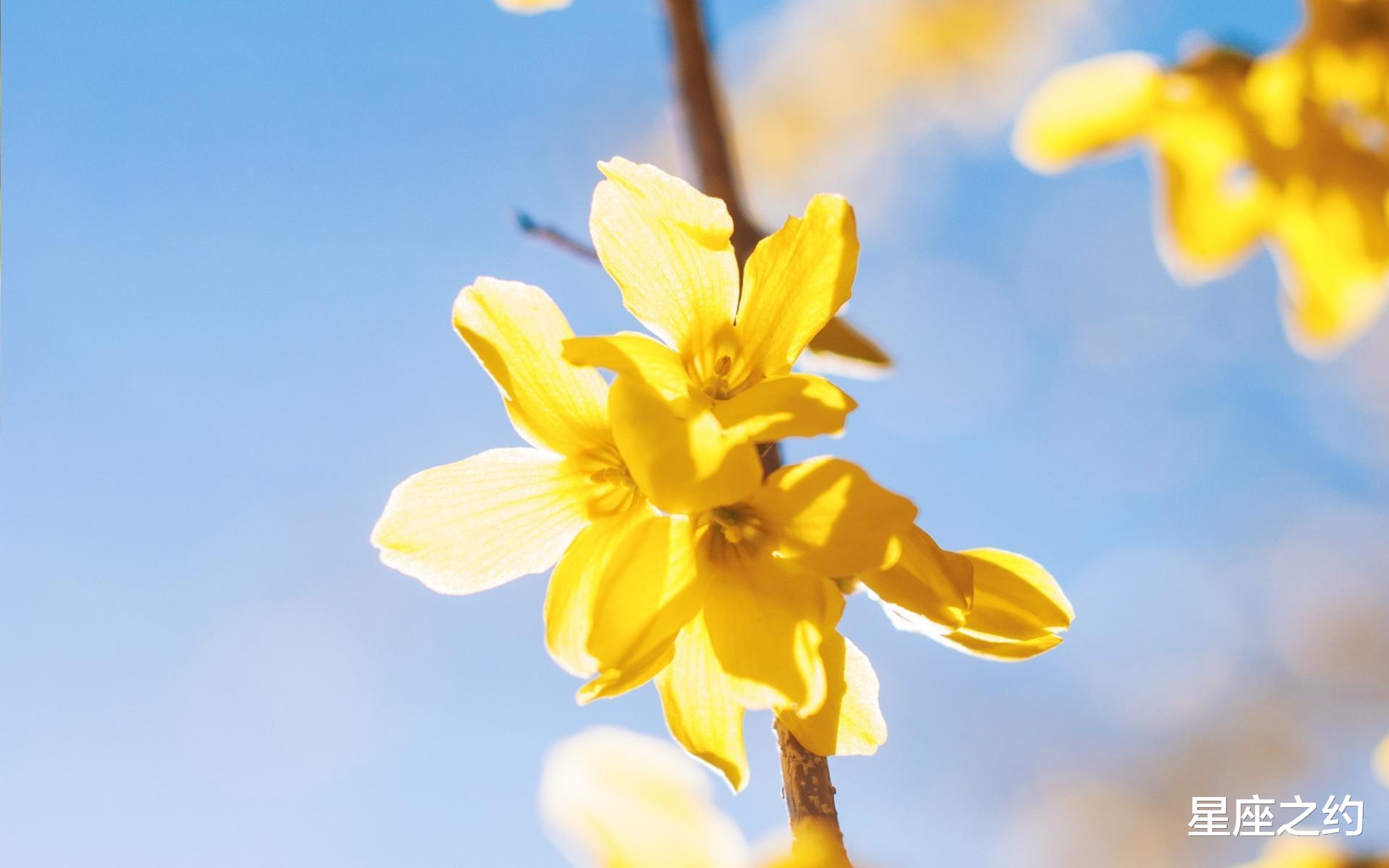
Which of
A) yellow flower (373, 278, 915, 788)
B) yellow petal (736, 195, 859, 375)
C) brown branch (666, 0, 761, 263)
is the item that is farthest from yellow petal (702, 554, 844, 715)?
brown branch (666, 0, 761, 263)

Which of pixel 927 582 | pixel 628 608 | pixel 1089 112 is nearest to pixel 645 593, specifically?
pixel 628 608

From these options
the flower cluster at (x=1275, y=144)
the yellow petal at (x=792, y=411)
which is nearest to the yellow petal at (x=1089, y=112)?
the flower cluster at (x=1275, y=144)

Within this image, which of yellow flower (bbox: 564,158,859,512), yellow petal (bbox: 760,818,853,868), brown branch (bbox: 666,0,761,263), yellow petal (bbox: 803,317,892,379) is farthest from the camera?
brown branch (bbox: 666,0,761,263)

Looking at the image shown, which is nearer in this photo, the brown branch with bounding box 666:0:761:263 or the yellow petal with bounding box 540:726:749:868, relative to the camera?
the yellow petal with bounding box 540:726:749:868

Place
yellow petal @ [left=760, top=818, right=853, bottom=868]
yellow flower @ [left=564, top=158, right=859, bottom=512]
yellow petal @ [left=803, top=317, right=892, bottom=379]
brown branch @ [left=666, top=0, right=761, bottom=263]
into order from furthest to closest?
brown branch @ [left=666, top=0, right=761, bottom=263], yellow petal @ [left=803, top=317, right=892, bottom=379], yellow flower @ [left=564, top=158, right=859, bottom=512], yellow petal @ [left=760, top=818, right=853, bottom=868]

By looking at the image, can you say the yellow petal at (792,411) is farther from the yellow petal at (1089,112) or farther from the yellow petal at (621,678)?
the yellow petal at (1089,112)

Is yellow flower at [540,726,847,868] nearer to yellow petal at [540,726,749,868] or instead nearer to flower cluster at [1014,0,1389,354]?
yellow petal at [540,726,749,868]
